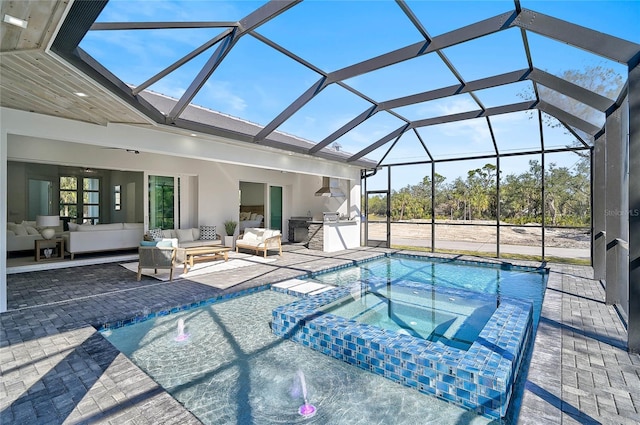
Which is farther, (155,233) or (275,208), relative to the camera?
(275,208)

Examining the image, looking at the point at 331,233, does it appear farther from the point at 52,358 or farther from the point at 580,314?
the point at 52,358

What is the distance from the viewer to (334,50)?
210 inches

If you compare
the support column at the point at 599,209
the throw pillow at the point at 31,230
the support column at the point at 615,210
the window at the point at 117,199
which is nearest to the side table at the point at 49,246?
the throw pillow at the point at 31,230

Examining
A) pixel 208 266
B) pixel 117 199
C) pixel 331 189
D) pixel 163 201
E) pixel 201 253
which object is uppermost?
pixel 331 189

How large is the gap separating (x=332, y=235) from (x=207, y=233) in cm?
421

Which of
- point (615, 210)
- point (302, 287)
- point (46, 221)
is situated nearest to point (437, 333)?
point (302, 287)

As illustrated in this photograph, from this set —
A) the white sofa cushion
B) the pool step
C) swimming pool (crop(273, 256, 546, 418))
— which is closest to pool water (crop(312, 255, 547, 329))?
swimming pool (crop(273, 256, 546, 418))

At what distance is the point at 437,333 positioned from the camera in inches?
179

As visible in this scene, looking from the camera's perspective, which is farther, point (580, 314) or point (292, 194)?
point (292, 194)

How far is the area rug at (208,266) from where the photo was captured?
23.0ft

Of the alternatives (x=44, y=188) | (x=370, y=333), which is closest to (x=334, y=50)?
(x=370, y=333)

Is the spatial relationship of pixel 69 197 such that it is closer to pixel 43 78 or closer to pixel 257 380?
pixel 43 78

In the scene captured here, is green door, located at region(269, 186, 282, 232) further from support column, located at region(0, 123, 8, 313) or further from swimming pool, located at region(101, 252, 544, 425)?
support column, located at region(0, 123, 8, 313)

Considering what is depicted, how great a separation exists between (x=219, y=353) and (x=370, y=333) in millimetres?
1802
